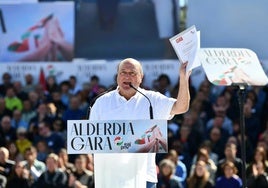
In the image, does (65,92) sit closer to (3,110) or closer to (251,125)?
(3,110)

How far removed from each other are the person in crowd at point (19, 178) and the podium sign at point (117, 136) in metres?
7.29

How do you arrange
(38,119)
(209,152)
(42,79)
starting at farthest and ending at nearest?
(42,79), (38,119), (209,152)

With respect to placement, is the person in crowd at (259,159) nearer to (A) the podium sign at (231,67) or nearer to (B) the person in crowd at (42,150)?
(B) the person in crowd at (42,150)

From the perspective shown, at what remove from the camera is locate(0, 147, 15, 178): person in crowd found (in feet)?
45.4

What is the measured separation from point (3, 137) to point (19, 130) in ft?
1.01

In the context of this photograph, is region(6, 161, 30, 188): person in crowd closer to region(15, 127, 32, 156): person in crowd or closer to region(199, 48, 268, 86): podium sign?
region(15, 127, 32, 156): person in crowd

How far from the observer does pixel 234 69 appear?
7.10m

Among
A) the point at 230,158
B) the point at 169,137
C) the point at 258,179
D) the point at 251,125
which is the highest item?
the point at 251,125

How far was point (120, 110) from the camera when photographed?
21.8 feet

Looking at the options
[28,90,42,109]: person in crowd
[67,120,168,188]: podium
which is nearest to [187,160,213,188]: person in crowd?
[28,90,42,109]: person in crowd

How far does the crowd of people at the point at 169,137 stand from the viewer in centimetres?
1313

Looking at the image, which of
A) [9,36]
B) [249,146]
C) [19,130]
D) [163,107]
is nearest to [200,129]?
[249,146]

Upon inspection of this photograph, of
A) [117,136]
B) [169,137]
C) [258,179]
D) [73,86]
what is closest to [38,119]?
[73,86]

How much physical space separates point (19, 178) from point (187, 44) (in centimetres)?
757
